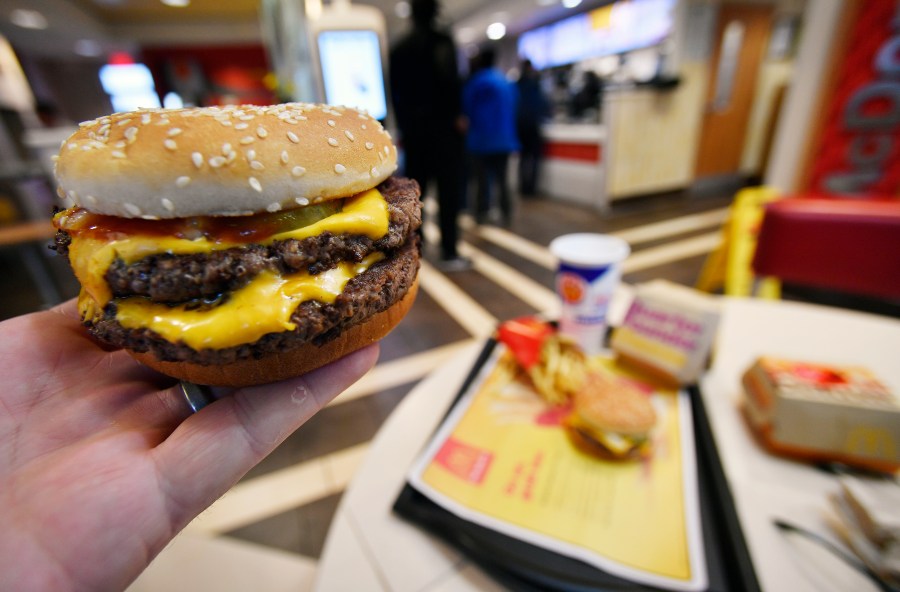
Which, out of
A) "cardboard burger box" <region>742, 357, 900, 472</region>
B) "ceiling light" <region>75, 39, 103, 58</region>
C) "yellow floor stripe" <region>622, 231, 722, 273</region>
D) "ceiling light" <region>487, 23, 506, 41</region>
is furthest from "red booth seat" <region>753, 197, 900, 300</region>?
"ceiling light" <region>75, 39, 103, 58</region>

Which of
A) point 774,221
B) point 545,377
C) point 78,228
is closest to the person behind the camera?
point 78,228

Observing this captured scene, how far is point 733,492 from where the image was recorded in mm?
694

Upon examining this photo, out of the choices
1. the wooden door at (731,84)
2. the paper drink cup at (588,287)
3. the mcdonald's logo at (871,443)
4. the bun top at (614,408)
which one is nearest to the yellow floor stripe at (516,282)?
the paper drink cup at (588,287)

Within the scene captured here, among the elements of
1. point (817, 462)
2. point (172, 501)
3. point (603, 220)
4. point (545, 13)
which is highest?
point (545, 13)

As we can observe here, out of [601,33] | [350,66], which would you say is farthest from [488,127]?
[601,33]

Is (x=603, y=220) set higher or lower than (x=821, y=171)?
lower

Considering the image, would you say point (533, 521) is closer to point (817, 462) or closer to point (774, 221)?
point (817, 462)

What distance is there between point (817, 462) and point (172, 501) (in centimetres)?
112

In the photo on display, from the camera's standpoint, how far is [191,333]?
1.85ft

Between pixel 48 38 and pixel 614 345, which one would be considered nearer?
pixel 614 345

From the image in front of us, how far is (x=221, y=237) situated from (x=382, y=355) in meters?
1.81

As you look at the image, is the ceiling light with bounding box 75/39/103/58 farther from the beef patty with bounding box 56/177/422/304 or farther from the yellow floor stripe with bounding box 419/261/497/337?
the beef patty with bounding box 56/177/422/304

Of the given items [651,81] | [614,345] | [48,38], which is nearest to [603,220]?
[651,81]

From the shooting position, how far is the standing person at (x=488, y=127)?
4410mm
